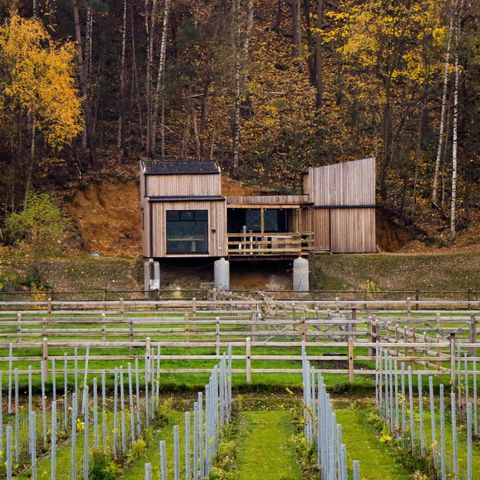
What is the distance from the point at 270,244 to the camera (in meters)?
49.0

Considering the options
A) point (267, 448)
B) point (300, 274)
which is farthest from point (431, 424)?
point (300, 274)

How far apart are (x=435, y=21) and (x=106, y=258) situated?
2525cm

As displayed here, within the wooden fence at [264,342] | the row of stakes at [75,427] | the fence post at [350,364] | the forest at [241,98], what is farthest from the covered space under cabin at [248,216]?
the row of stakes at [75,427]

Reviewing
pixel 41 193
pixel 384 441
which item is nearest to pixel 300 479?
pixel 384 441

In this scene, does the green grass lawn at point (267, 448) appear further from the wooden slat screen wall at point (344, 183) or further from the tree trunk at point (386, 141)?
the tree trunk at point (386, 141)

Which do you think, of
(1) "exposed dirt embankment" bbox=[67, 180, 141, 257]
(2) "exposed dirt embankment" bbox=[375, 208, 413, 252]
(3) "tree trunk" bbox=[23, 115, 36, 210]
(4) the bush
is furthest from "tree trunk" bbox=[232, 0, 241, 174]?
(4) the bush

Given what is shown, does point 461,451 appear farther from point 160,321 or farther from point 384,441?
point 160,321

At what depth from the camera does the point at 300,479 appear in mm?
14594

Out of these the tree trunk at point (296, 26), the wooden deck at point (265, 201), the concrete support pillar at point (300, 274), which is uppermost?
the tree trunk at point (296, 26)

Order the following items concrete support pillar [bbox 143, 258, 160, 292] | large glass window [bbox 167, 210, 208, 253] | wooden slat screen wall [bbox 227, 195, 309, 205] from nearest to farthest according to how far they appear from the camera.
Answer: concrete support pillar [bbox 143, 258, 160, 292] < large glass window [bbox 167, 210, 208, 253] < wooden slat screen wall [bbox 227, 195, 309, 205]

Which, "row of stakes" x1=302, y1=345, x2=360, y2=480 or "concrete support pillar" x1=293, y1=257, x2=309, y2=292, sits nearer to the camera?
"row of stakes" x1=302, y1=345, x2=360, y2=480

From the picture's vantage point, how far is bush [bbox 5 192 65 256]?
163 ft

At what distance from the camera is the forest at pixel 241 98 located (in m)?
53.8

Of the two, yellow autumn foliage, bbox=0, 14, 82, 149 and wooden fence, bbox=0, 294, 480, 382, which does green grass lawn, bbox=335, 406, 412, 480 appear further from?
yellow autumn foliage, bbox=0, 14, 82, 149
